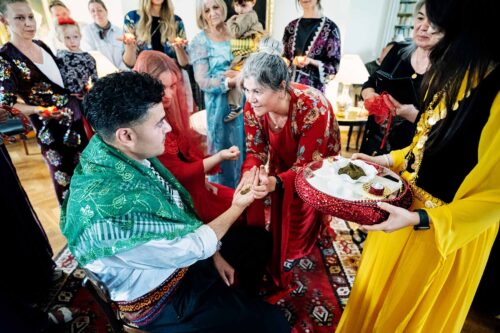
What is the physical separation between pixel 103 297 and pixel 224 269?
573 millimetres

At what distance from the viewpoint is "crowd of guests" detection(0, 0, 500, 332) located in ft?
2.66

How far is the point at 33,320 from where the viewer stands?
1.36 meters

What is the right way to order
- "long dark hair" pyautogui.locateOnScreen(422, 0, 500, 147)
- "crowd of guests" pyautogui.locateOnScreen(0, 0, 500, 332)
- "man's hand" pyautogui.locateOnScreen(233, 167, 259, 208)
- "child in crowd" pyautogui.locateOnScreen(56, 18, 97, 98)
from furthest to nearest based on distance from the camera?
"child in crowd" pyautogui.locateOnScreen(56, 18, 97, 98) → "man's hand" pyautogui.locateOnScreen(233, 167, 259, 208) → "crowd of guests" pyautogui.locateOnScreen(0, 0, 500, 332) → "long dark hair" pyautogui.locateOnScreen(422, 0, 500, 147)

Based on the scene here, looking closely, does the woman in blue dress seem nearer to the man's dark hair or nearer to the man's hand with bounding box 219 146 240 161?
the man's hand with bounding box 219 146 240 161

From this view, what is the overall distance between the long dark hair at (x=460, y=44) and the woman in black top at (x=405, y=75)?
92 cm

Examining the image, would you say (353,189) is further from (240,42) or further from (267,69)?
(240,42)

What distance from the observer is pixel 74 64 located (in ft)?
7.15

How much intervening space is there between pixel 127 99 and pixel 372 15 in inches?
163

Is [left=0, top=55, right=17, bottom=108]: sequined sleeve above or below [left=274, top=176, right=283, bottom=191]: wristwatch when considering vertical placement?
above

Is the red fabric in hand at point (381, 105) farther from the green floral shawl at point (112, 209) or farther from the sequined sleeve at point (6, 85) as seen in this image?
the sequined sleeve at point (6, 85)

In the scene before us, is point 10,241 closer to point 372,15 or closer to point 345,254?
point 345,254

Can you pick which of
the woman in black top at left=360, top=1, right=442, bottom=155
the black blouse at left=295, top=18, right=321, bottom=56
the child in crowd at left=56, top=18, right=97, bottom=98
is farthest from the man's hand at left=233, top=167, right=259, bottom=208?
the black blouse at left=295, top=18, right=321, bottom=56

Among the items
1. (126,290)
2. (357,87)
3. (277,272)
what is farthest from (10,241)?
(357,87)

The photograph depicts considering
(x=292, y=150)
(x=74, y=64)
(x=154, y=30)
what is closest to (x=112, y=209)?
(x=292, y=150)
